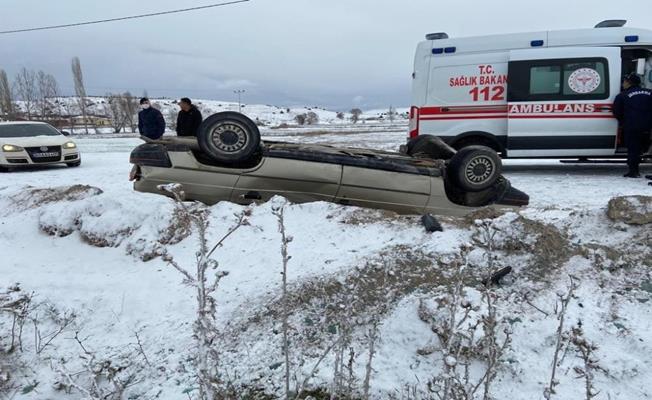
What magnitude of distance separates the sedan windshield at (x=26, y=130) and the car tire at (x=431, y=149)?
9.60m

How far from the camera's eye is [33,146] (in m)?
9.74

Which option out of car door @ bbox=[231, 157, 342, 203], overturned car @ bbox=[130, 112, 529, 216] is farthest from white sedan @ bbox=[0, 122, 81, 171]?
car door @ bbox=[231, 157, 342, 203]

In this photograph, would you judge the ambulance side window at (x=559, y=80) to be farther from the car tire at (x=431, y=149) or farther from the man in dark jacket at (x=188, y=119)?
the man in dark jacket at (x=188, y=119)

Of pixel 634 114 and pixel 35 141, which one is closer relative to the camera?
pixel 634 114

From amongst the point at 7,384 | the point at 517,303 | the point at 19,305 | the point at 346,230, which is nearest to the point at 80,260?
the point at 19,305

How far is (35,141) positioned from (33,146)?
0.22m

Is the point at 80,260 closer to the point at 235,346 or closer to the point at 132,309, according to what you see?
the point at 132,309

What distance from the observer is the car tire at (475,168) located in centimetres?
468

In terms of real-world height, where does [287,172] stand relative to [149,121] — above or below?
below

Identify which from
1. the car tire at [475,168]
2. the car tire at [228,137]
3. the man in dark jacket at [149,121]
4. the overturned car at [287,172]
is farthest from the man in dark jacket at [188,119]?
the car tire at [475,168]

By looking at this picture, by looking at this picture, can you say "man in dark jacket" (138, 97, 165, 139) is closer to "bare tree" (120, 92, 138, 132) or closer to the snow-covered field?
the snow-covered field

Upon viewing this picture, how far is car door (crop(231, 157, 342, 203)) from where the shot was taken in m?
4.52

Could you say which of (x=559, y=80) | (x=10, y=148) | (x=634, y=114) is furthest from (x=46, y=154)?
(x=634, y=114)

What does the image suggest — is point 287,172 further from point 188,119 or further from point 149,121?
point 149,121
